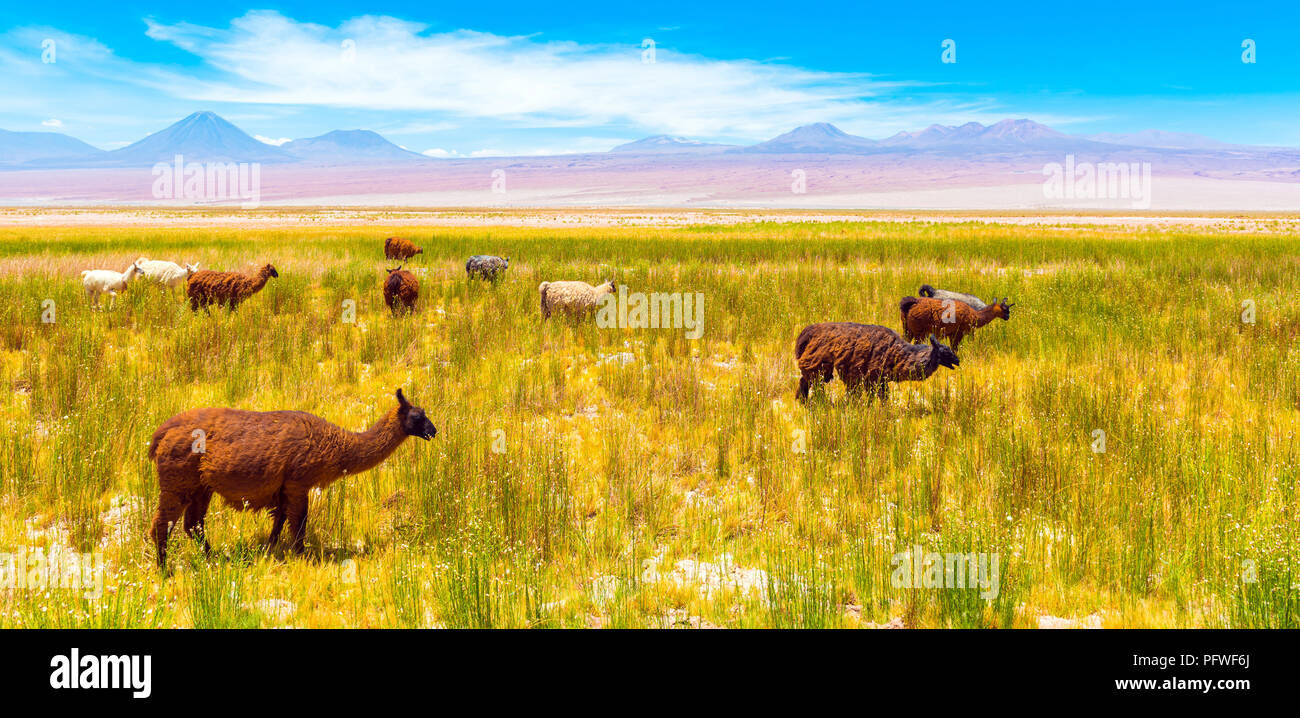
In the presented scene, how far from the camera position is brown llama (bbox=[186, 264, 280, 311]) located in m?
12.4

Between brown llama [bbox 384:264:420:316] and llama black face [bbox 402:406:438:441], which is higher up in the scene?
brown llama [bbox 384:264:420:316]

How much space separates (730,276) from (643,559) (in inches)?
583

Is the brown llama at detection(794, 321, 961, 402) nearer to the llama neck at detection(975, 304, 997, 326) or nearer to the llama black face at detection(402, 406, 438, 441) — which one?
the llama neck at detection(975, 304, 997, 326)

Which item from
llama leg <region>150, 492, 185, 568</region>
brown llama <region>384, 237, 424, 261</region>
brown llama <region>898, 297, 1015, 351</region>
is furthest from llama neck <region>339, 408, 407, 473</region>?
brown llama <region>384, 237, 424, 261</region>

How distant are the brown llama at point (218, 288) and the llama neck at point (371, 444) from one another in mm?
9856

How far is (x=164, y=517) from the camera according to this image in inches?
164

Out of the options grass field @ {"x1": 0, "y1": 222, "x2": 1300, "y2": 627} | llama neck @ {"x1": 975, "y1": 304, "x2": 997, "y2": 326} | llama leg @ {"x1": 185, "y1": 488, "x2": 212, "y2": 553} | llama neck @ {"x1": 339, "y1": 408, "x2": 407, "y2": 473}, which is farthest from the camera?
llama neck @ {"x1": 975, "y1": 304, "x2": 997, "y2": 326}

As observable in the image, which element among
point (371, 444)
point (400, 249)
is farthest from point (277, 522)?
point (400, 249)

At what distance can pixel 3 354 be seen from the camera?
10133 mm

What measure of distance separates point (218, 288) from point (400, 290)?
3081mm

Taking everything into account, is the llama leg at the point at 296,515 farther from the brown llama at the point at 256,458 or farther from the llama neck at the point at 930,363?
the llama neck at the point at 930,363

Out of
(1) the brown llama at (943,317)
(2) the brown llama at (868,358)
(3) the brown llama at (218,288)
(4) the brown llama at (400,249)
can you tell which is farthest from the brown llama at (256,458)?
(4) the brown llama at (400,249)

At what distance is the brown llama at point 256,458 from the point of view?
3.96 metres

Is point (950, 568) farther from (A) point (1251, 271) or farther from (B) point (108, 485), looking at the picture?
(A) point (1251, 271)
